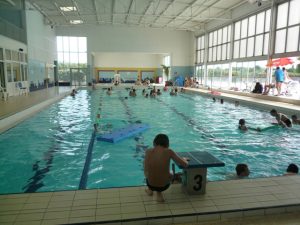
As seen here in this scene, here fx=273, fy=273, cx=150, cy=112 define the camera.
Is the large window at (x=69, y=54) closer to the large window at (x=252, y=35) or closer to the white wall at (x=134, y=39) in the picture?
the white wall at (x=134, y=39)

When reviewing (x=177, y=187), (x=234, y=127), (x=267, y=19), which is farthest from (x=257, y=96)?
(x=177, y=187)

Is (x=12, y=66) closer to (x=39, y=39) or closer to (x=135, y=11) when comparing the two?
(x=39, y=39)

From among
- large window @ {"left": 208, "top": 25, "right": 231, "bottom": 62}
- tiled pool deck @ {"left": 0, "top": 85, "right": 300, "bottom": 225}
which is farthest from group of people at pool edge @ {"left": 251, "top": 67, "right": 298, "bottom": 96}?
tiled pool deck @ {"left": 0, "top": 85, "right": 300, "bottom": 225}

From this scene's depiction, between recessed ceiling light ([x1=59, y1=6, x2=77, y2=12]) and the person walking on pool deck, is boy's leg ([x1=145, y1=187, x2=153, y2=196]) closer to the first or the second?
the person walking on pool deck

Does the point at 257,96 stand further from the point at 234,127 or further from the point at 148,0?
the point at 148,0

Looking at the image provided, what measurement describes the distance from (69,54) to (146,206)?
1077 inches

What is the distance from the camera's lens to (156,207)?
109 inches

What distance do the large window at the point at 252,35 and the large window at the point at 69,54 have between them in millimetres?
15232

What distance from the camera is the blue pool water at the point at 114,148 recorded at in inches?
178

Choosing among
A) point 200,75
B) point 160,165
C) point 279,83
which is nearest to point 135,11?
point 200,75

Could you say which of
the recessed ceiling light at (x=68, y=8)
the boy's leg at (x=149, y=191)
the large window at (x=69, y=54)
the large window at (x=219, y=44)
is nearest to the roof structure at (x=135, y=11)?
the recessed ceiling light at (x=68, y=8)

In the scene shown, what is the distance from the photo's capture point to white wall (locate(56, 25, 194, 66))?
88.0 feet

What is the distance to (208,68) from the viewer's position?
2475cm

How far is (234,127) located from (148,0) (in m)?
12.2
